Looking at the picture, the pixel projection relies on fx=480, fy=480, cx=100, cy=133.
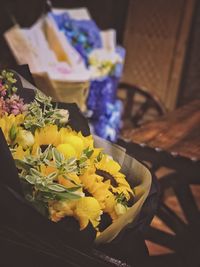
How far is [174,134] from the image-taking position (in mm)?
2316

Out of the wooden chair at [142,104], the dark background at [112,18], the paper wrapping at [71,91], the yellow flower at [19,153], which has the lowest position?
the dark background at [112,18]

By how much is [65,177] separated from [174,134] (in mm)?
1515

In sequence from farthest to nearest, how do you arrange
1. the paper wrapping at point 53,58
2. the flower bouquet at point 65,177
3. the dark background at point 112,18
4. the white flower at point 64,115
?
the dark background at point 112,18, the paper wrapping at point 53,58, the white flower at point 64,115, the flower bouquet at point 65,177

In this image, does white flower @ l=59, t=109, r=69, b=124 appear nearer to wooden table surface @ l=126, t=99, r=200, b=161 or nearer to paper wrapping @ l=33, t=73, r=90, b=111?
wooden table surface @ l=126, t=99, r=200, b=161

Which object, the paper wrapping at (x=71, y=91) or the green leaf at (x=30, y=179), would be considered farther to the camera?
the paper wrapping at (x=71, y=91)

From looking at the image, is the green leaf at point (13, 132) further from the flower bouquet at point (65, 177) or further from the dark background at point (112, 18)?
the dark background at point (112, 18)

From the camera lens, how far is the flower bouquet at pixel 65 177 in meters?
0.82

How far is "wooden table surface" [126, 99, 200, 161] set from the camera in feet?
6.85

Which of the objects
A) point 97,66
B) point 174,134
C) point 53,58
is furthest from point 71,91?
point 174,134

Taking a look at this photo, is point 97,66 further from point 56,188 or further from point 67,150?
point 56,188

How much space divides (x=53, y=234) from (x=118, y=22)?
6133mm

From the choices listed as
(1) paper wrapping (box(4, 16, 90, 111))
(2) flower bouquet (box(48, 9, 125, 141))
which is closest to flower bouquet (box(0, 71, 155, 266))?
(1) paper wrapping (box(4, 16, 90, 111))

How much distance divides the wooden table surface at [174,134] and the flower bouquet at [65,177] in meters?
1.01

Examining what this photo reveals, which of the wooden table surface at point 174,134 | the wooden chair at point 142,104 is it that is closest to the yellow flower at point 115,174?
the wooden table surface at point 174,134
